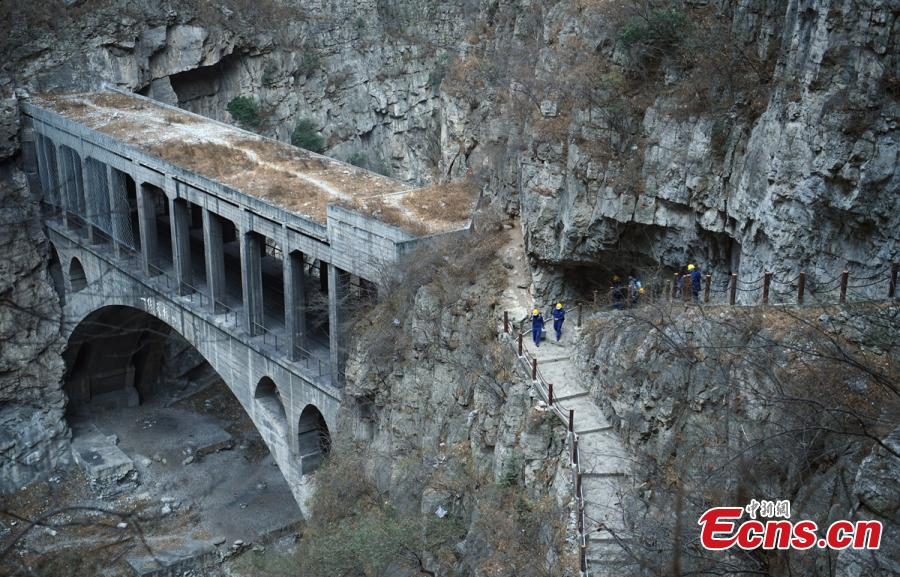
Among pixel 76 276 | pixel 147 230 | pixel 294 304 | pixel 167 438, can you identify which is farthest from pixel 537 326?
pixel 76 276

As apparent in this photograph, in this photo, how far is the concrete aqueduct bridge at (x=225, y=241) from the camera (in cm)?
3312

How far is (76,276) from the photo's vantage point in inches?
1901

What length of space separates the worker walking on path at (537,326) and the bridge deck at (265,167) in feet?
19.1

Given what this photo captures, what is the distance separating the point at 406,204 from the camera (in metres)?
33.6

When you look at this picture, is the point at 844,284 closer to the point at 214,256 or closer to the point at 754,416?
the point at 754,416

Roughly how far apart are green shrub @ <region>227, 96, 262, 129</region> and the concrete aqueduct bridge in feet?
37.5

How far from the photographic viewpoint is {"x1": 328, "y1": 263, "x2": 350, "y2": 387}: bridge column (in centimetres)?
3253

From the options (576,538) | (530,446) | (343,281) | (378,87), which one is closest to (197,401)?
(343,281)

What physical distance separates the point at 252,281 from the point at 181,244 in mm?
5362

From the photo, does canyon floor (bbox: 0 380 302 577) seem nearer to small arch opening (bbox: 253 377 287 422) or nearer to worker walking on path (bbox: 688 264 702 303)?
small arch opening (bbox: 253 377 287 422)

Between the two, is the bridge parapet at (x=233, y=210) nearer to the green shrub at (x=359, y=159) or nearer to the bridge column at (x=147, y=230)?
the bridge column at (x=147, y=230)

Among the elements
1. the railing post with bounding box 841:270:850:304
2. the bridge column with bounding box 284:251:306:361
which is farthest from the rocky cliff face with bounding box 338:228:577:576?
the railing post with bounding box 841:270:850:304

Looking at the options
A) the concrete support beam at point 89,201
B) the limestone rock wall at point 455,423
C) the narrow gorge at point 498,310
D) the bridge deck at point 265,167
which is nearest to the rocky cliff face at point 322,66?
the narrow gorge at point 498,310

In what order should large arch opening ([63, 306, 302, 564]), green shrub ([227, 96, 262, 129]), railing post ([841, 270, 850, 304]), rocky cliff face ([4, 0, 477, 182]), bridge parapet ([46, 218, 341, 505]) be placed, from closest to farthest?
railing post ([841, 270, 850, 304]) < bridge parapet ([46, 218, 341, 505]) < large arch opening ([63, 306, 302, 564]) < rocky cliff face ([4, 0, 477, 182]) < green shrub ([227, 96, 262, 129])
